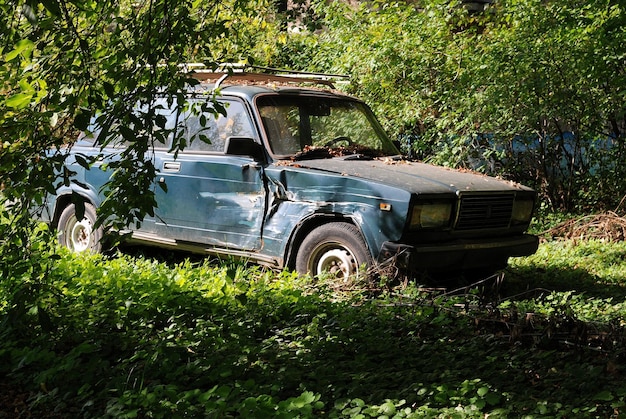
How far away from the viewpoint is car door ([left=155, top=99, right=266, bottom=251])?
309 inches

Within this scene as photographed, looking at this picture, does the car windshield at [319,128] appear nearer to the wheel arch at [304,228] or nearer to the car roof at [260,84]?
the car roof at [260,84]

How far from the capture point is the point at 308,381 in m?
4.70

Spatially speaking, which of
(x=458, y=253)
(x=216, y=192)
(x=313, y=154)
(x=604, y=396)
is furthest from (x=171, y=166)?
(x=604, y=396)

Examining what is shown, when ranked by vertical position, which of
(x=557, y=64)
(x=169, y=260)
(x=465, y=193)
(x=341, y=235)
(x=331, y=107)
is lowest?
(x=169, y=260)

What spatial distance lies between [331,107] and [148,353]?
4318mm

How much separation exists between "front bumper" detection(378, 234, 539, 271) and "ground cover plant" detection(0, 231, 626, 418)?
0.24 meters

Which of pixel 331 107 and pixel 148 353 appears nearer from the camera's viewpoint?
pixel 148 353

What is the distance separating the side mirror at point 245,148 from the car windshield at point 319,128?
0.14 meters

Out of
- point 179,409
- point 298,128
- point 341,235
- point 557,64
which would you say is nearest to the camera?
point 179,409

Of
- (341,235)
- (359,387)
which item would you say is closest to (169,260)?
(341,235)

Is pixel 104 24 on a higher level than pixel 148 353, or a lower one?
higher

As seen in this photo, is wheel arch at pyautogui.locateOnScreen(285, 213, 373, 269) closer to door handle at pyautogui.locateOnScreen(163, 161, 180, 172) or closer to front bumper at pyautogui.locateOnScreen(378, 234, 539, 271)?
front bumper at pyautogui.locateOnScreen(378, 234, 539, 271)

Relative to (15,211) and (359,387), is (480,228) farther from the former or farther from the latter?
(15,211)

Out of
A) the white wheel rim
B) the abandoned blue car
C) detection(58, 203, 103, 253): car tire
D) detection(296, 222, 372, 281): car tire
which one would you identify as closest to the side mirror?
the abandoned blue car
